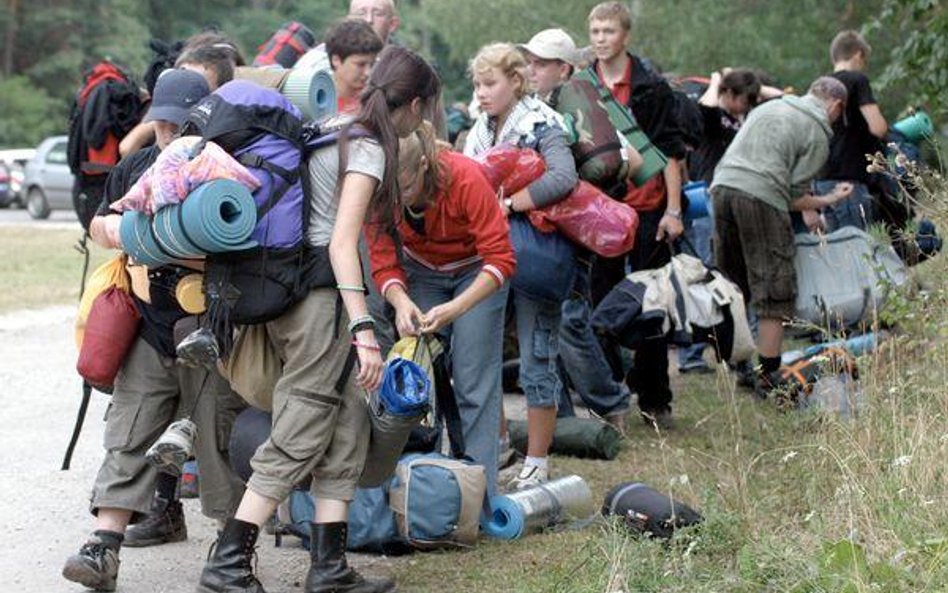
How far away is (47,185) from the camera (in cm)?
3288

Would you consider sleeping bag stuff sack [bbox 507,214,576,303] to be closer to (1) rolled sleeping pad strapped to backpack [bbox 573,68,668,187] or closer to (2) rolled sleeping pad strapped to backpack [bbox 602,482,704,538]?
(1) rolled sleeping pad strapped to backpack [bbox 573,68,668,187]

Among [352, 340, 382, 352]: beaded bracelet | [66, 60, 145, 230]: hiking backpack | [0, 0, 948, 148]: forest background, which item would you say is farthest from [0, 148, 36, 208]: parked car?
[352, 340, 382, 352]: beaded bracelet

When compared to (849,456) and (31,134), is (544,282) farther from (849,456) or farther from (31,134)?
(31,134)

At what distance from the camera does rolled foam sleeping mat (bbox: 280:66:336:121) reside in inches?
265

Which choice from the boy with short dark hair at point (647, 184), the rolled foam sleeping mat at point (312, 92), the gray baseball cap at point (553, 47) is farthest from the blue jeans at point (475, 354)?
the boy with short dark hair at point (647, 184)

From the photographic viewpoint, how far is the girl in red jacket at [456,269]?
6.27 meters

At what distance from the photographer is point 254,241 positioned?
5422 mm

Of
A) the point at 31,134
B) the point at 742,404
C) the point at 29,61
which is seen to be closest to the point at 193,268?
the point at 742,404

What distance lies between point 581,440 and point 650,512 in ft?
7.37

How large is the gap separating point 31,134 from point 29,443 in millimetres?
43427

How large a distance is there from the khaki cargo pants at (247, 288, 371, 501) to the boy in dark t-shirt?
612cm

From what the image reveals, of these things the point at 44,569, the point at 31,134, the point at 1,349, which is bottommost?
the point at 31,134

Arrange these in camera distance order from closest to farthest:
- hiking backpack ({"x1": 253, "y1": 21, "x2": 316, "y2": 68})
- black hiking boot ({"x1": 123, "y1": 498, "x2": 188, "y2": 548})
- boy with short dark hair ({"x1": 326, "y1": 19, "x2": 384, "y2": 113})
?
black hiking boot ({"x1": 123, "y1": 498, "x2": 188, "y2": 548}) → boy with short dark hair ({"x1": 326, "y1": 19, "x2": 384, "y2": 113}) → hiking backpack ({"x1": 253, "y1": 21, "x2": 316, "y2": 68})

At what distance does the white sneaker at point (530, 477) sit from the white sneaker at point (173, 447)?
202 cm
